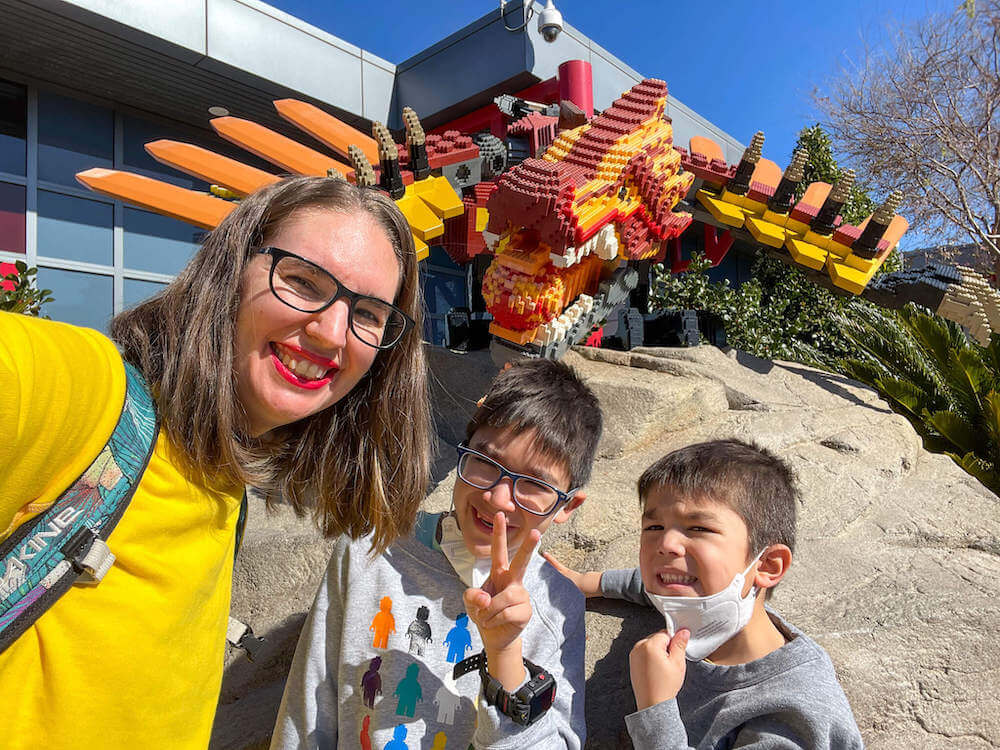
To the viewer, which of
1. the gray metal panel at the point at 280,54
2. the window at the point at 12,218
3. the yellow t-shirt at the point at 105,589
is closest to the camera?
the yellow t-shirt at the point at 105,589

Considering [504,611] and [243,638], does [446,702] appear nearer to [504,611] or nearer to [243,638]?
[504,611]

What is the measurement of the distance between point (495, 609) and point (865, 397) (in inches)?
155

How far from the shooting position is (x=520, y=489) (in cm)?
154

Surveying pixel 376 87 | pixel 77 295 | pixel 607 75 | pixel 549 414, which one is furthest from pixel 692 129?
pixel 549 414

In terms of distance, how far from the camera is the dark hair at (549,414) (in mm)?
1598

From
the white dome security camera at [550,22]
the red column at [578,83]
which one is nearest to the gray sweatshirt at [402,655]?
the red column at [578,83]

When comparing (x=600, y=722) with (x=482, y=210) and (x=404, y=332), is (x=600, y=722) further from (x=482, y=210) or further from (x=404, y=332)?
(x=482, y=210)

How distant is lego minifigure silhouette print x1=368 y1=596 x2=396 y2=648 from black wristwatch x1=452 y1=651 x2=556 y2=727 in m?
0.33

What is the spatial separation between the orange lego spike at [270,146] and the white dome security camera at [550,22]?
3802 millimetres

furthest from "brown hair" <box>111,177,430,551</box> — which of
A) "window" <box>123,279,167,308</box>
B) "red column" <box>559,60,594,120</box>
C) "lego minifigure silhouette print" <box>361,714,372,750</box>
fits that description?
"window" <box>123,279,167,308</box>

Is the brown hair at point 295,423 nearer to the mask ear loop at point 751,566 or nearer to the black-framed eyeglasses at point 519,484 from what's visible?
the black-framed eyeglasses at point 519,484

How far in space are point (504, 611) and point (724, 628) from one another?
503mm

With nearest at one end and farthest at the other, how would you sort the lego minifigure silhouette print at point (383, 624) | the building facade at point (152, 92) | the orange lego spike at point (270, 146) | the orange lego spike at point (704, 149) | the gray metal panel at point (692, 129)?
the lego minifigure silhouette print at point (383, 624) → the orange lego spike at point (270, 146) → the orange lego spike at point (704, 149) → the building facade at point (152, 92) → the gray metal panel at point (692, 129)

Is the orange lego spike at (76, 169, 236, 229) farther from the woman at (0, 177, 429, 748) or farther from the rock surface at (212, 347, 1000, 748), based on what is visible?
the woman at (0, 177, 429, 748)
